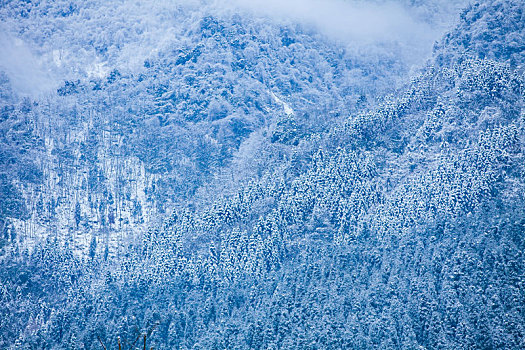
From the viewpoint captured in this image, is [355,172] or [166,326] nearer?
[166,326]

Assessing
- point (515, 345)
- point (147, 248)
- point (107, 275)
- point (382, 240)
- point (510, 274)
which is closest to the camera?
point (515, 345)

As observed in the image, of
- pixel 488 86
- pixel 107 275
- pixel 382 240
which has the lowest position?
pixel 107 275

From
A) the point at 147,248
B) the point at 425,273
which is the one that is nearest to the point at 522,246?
the point at 425,273

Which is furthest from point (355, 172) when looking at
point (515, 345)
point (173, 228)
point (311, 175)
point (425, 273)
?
point (515, 345)

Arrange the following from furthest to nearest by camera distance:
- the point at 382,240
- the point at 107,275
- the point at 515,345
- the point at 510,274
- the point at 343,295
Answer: the point at 107,275 → the point at 382,240 → the point at 343,295 → the point at 510,274 → the point at 515,345

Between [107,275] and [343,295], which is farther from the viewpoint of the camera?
[107,275]

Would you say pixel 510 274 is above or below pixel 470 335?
above

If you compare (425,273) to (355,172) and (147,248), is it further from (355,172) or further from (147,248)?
(147,248)

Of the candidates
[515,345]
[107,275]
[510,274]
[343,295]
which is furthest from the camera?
[107,275]

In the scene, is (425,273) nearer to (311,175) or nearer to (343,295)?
(343,295)
